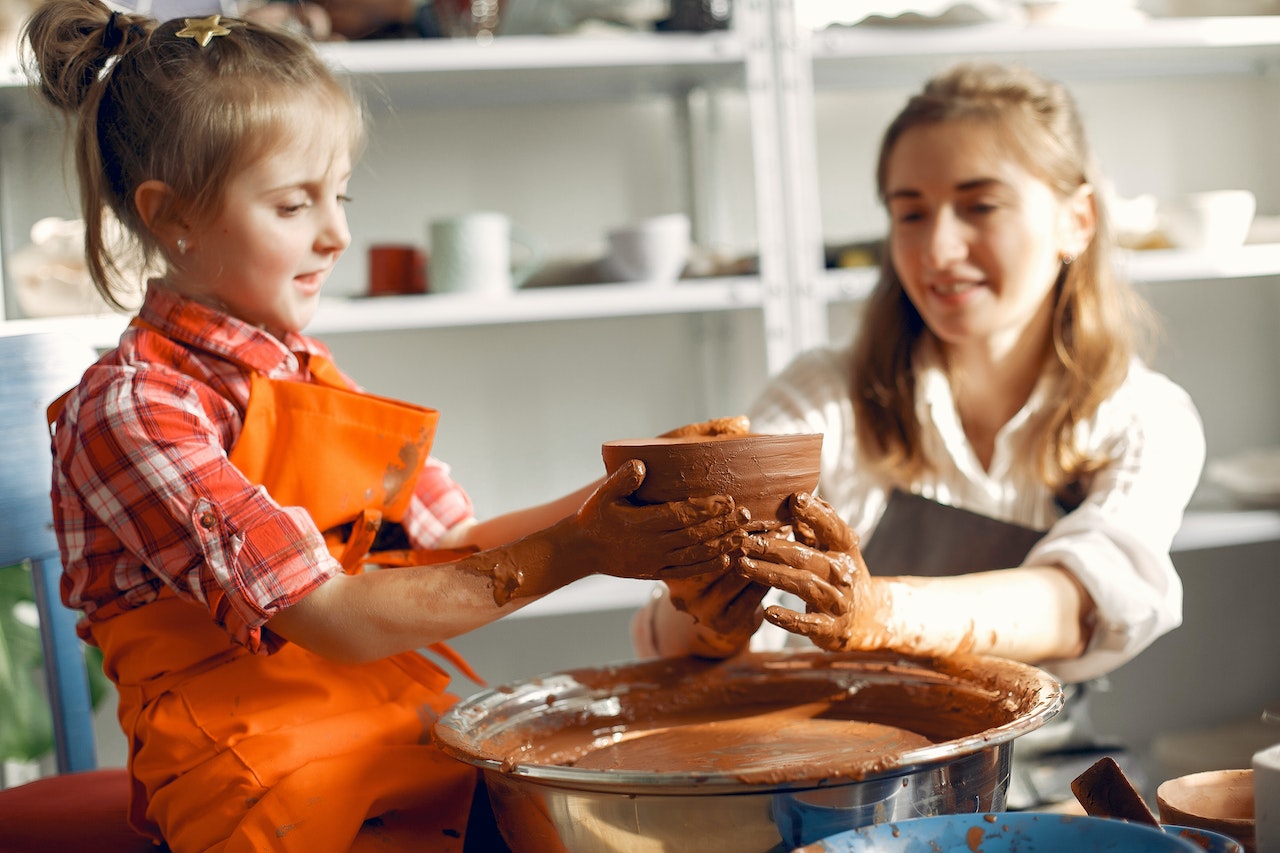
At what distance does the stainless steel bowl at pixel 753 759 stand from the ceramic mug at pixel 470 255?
1096 millimetres

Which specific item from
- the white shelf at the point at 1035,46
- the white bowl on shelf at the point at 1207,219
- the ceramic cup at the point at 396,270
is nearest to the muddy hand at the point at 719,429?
the ceramic cup at the point at 396,270

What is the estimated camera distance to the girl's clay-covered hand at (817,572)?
0.78 meters

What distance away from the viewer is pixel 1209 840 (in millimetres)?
558

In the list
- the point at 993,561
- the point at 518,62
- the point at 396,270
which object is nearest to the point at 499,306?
the point at 396,270

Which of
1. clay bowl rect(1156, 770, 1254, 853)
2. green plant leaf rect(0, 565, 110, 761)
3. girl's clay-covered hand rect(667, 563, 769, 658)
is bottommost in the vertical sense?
green plant leaf rect(0, 565, 110, 761)

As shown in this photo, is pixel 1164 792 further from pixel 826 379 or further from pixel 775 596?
pixel 775 596

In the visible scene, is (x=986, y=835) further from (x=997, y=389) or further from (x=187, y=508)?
(x=997, y=389)

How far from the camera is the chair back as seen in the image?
1.09 metres

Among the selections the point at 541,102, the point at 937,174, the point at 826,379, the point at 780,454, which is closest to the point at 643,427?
the point at 541,102

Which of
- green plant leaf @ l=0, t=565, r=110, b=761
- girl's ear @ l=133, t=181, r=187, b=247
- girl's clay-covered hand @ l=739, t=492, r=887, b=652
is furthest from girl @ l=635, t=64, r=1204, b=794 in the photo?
green plant leaf @ l=0, t=565, r=110, b=761

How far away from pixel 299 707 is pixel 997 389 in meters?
1.02

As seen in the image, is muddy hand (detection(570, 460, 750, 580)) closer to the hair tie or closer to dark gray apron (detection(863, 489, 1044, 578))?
the hair tie

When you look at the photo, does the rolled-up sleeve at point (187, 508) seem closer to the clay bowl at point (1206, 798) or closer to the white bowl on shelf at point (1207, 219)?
the clay bowl at point (1206, 798)

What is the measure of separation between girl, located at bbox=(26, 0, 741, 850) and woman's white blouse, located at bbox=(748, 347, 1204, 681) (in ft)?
1.78
